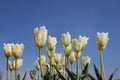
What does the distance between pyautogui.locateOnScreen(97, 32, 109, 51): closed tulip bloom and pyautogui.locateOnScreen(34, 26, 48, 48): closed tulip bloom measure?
56.8 inches

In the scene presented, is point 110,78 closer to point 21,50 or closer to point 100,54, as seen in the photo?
point 100,54

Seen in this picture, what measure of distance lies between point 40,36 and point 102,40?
1711 millimetres

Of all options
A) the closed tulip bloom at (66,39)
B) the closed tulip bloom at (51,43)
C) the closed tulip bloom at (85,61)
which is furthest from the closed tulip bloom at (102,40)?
the closed tulip bloom at (85,61)

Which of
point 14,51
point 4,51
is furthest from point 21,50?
point 4,51

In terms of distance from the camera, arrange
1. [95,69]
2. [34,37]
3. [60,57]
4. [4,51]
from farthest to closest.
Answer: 1. [60,57]
2. [4,51]
3. [95,69]
4. [34,37]

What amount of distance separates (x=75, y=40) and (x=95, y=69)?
0.91 m

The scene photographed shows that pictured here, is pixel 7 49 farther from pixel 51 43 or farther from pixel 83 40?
pixel 83 40

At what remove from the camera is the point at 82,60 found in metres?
9.00

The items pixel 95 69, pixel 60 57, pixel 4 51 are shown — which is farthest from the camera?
pixel 60 57

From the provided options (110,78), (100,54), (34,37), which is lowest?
(110,78)

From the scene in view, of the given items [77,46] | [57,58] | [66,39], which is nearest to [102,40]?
[77,46]

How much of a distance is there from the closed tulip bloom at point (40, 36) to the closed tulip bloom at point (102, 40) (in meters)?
1.44

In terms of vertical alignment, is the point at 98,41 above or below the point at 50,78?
above

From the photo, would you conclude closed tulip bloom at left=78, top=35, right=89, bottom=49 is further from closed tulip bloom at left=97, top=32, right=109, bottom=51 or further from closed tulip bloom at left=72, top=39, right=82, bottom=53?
closed tulip bloom at left=97, top=32, right=109, bottom=51
